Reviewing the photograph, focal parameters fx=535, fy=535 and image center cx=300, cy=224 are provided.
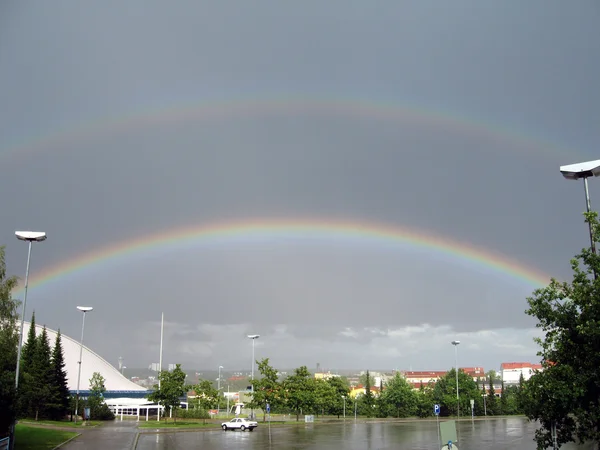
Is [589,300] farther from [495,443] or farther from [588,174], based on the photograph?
[495,443]

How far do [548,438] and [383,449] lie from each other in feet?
55.9

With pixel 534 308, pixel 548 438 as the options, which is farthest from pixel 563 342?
pixel 548 438

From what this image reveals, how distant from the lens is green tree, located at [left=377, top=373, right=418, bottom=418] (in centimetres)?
8662

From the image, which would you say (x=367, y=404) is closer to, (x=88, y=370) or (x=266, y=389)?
(x=266, y=389)

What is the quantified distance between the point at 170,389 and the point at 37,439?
2360 centimetres

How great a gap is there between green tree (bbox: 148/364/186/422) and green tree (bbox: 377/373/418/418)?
38.2m

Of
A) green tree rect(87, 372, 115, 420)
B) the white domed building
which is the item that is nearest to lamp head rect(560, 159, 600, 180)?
green tree rect(87, 372, 115, 420)

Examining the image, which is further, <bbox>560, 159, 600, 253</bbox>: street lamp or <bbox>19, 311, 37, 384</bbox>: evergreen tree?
<bbox>19, 311, 37, 384</bbox>: evergreen tree

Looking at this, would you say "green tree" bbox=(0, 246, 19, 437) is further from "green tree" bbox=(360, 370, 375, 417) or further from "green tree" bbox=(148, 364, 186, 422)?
"green tree" bbox=(360, 370, 375, 417)

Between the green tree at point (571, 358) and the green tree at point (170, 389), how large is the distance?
165 feet

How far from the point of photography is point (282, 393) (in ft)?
225

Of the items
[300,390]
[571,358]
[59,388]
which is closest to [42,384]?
[59,388]

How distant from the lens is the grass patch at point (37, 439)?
110ft

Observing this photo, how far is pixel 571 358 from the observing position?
58.1 feet
